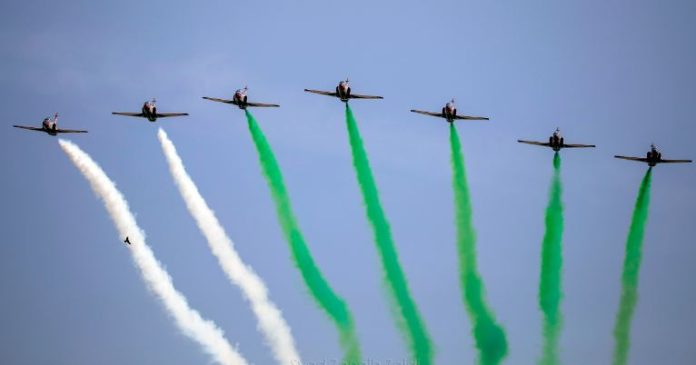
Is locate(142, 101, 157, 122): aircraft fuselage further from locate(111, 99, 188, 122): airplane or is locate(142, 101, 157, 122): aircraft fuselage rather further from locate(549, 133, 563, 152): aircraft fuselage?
locate(549, 133, 563, 152): aircraft fuselage

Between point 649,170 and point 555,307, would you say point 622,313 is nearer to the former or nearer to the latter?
point 555,307

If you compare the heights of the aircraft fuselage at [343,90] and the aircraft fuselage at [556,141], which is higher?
the aircraft fuselage at [343,90]

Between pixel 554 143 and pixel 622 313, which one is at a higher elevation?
pixel 554 143

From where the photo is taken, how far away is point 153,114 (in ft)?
356

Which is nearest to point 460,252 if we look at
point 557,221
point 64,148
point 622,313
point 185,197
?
point 557,221

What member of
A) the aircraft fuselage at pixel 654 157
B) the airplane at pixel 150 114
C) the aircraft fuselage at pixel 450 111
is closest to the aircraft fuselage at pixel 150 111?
the airplane at pixel 150 114

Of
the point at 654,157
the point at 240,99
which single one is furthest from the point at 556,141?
the point at 240,99

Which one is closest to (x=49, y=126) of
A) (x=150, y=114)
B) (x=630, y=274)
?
(x=150, y=114)

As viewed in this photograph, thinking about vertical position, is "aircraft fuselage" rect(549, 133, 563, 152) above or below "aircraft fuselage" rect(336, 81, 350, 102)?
below

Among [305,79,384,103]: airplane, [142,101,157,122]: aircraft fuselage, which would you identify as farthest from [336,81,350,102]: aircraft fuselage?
[142,101,157,122]: aircraft fuselage

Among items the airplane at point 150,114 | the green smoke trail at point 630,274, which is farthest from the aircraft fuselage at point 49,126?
the green smoke trail at point 630,274

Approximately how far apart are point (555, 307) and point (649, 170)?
660 inches

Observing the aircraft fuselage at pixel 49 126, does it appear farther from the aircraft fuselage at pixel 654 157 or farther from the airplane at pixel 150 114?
the aircraft fuselage at pixel 654 157

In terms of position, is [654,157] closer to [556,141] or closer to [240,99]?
[556,141]
